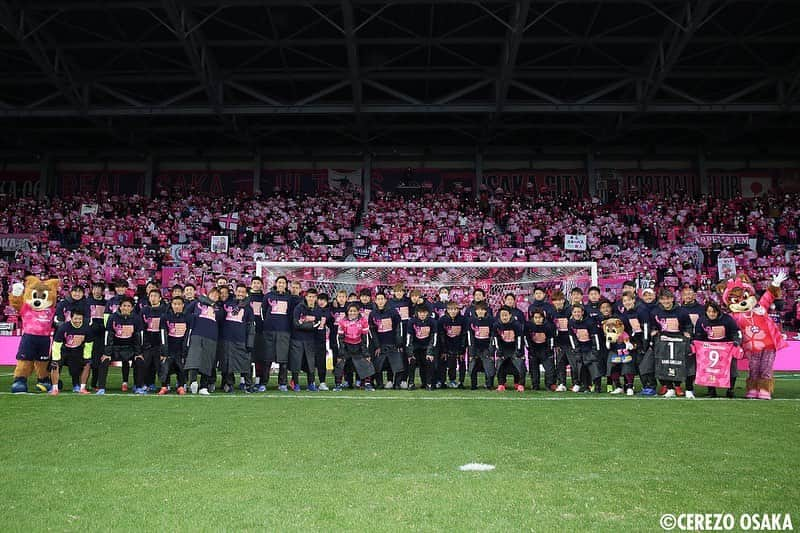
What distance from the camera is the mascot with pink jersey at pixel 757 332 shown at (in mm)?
9672

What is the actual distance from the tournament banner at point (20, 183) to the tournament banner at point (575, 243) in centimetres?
2302

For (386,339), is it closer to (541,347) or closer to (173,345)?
(541,347)

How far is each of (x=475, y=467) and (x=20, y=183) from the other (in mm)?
31977

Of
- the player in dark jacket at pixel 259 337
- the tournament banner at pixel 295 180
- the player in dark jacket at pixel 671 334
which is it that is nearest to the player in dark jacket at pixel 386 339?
the player in dark jacket at pixel 259 337

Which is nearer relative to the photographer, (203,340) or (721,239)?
(203,340)

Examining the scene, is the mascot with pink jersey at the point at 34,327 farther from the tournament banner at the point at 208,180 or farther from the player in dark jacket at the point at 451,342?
the tournament banner at the point at 208,180

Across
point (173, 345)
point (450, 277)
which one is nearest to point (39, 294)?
point (173, 345)

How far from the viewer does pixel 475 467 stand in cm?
492

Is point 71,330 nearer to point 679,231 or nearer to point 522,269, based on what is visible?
point 522,269

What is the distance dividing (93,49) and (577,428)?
20.5 m

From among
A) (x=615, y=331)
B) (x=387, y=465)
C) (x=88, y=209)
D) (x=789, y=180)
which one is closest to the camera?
(x=387, y=465)

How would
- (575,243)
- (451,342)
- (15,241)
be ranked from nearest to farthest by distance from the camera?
(451,342)
(575,243)
(15,241)

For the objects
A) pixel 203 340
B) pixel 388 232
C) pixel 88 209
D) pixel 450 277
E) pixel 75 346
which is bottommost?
pixel 75 346

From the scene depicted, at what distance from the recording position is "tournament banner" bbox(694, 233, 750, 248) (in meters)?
24.5
